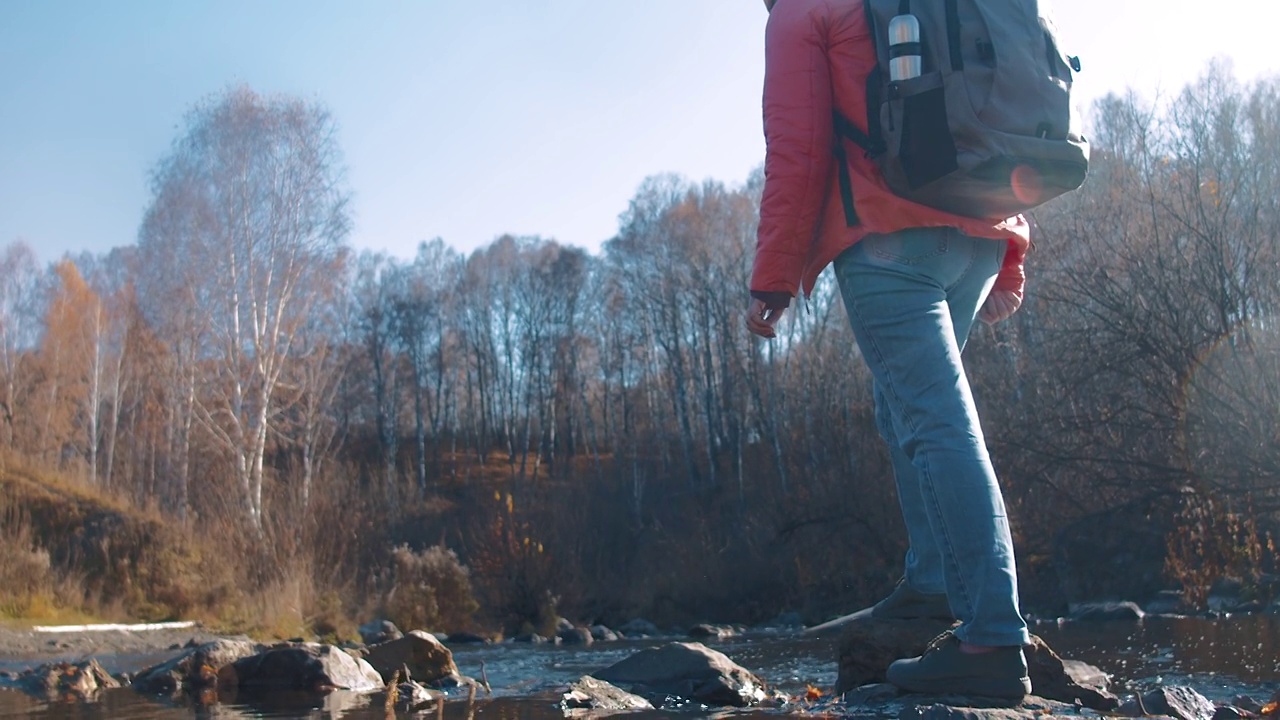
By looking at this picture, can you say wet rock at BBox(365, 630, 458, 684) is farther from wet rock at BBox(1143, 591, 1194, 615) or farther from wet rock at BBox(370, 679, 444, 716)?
wet rock at BBox(1143, 591, 1194, 615)

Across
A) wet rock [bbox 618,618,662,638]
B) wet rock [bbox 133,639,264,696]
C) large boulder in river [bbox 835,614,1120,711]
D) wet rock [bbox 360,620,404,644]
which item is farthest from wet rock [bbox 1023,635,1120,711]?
wet rock [bbox 618,618,662,638]

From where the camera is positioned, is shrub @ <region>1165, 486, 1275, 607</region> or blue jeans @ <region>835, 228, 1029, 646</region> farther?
shrub @ <region>1165, 486, 1275, 607</region>

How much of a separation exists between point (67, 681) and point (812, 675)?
3439 mm

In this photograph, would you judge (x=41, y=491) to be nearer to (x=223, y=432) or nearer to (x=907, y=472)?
(x=223, y=432)

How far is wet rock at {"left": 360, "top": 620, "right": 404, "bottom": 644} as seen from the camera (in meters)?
13.1

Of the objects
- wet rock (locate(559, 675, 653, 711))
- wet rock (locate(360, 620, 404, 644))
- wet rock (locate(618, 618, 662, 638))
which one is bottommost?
wet rock (locate(618, 618, 662, 638))

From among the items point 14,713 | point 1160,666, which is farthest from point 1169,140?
point 14,713

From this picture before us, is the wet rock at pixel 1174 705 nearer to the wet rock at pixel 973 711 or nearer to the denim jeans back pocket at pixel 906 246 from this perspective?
the wet rock at pixel 973 711

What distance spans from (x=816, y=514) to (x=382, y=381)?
2677cm

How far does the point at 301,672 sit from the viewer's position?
16.0ft

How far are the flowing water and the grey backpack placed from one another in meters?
1.65

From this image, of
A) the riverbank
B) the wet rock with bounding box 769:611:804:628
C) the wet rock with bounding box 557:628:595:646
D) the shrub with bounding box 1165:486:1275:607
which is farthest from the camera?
the wet rock with bounding box 769:611:804:628

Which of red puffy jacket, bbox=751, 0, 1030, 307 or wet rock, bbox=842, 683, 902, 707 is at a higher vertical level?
red puffy jacket, bbox=751, 0, 1030, 307

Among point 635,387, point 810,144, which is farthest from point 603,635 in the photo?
point 635,387
